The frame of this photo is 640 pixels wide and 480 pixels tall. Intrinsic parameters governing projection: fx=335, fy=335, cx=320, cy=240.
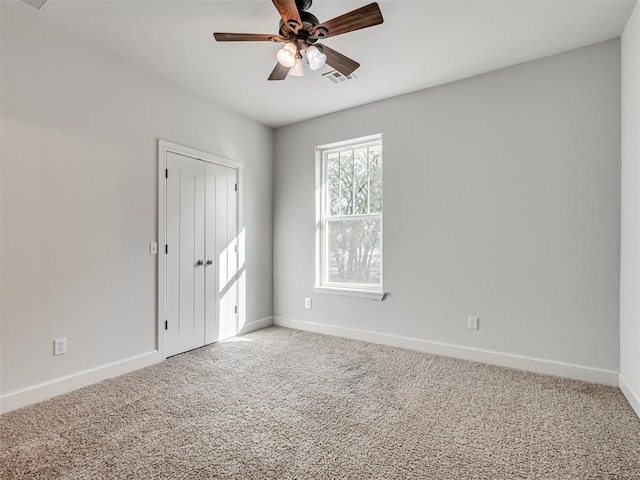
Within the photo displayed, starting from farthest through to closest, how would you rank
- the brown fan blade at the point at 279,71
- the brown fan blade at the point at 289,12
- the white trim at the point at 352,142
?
the white trim at the point at 352,142 → the brown fan blade at the point at 279,71 → the brown fan blade at the point at 289,12

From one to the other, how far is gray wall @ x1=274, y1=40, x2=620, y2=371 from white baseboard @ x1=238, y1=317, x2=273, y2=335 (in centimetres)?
112

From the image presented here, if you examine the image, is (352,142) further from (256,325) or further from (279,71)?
(256,325)

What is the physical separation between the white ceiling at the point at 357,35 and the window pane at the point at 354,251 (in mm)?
1531

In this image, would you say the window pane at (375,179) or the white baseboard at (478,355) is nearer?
the white baseboard at (478,355)

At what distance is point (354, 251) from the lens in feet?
13.4

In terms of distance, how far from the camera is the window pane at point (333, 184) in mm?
4227

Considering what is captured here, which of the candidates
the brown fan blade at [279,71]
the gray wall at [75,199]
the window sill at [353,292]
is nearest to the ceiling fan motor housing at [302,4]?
the brown fan blade at [279,71]

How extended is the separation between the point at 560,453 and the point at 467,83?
302 cm

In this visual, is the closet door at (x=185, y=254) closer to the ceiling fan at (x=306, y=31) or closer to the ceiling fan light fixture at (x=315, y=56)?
the ceiling fan at (x=306, y=31)

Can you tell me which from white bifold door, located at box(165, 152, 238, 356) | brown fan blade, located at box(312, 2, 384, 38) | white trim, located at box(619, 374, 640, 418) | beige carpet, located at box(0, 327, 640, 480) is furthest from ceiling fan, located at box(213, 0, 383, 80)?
white trim, located at box(619, 374, 640, 418)

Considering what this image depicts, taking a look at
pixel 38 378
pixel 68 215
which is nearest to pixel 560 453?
pixel 38 378

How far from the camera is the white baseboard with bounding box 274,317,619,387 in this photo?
267cm

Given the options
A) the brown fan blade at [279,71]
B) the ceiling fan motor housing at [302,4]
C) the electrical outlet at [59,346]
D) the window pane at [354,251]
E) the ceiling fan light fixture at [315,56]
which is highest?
the ceiling fan motor housing at [302,4]

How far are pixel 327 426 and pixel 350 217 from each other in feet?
8.16
